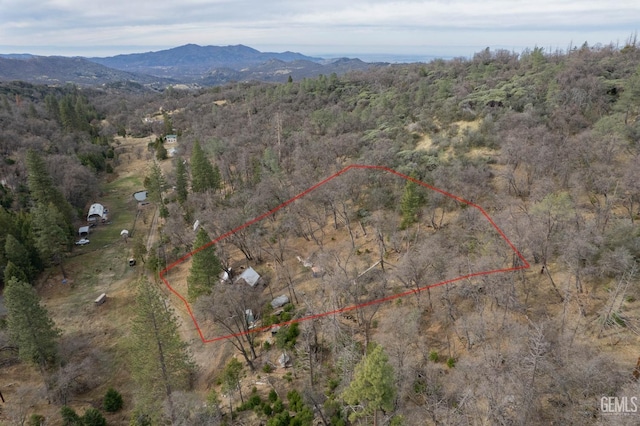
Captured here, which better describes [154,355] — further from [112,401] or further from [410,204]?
[410,204]

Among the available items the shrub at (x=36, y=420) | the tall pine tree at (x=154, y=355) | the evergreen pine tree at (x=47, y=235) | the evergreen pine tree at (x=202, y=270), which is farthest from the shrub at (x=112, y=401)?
the evergreen pine tree at (x=47, y=235)

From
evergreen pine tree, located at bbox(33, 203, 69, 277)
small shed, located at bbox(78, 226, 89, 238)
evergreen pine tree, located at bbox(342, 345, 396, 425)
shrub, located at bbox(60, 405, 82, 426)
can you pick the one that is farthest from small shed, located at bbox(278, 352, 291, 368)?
small shed, located at bbox(78, 226, 89, 238)

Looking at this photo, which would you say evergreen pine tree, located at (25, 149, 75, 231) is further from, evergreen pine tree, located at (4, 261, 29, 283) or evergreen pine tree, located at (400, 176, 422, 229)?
evergreen pine tree, located at (400, 176, 422, 229)

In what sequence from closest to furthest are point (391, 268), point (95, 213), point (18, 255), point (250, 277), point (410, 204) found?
point (391, 268), point (410, 204), point (18, 255), point (250, 277), point (95, 213)

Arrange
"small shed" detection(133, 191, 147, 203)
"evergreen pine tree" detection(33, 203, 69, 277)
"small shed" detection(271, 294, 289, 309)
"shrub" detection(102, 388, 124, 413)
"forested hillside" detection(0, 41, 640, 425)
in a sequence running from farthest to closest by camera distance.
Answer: "small shed" detection(133, 191, 147, 203) → "evergreen pine tree" detection(33, 203, 69, 277) → "small shed" detection(271, 294, 289, 309) → "shrub" detection(102, 388, 124, 413) → "forested hillside" detection(0, 41, 640, 425)

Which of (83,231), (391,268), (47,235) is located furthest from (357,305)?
(83,231)

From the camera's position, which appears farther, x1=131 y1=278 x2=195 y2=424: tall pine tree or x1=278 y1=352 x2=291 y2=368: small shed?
x1=278 y1=352 x2=291 y2=368: small shed

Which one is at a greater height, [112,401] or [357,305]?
[357,305]

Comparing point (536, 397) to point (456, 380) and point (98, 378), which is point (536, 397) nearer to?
point (456, 380)
